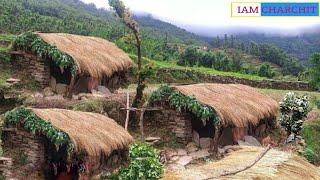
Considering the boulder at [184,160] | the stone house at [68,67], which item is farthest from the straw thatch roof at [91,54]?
the boulder at [184,160]

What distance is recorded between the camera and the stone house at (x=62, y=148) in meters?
13.6

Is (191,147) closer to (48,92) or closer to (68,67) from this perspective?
(68,67)

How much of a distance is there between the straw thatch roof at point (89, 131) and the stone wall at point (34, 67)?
5195 mm

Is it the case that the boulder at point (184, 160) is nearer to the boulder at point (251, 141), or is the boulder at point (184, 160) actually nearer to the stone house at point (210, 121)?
the stone house at point (210, 121)

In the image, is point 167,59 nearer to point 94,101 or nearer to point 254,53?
point 94,101

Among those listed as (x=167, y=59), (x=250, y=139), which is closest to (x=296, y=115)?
(x=250, y=139)

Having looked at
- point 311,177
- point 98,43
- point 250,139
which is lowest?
point 250,139

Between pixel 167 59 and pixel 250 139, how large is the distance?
1969 centimetres

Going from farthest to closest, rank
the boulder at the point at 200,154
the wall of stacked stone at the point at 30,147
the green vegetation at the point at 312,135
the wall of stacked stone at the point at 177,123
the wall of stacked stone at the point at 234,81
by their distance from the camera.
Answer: the wall of stacked stone at the point at 234,81, the green vegetation at the point at 312,135, the wall of stacked stone at the point at 177,123, the boulder at the point at 200,154, the wall of stacked stone at the point at 30,147

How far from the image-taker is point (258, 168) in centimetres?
764

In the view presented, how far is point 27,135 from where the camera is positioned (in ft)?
46.7

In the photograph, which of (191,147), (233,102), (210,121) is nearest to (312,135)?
(233,102)

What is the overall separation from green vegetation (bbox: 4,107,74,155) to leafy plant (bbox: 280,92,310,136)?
29.9 ft

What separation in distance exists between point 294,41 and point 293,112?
72231 mm
